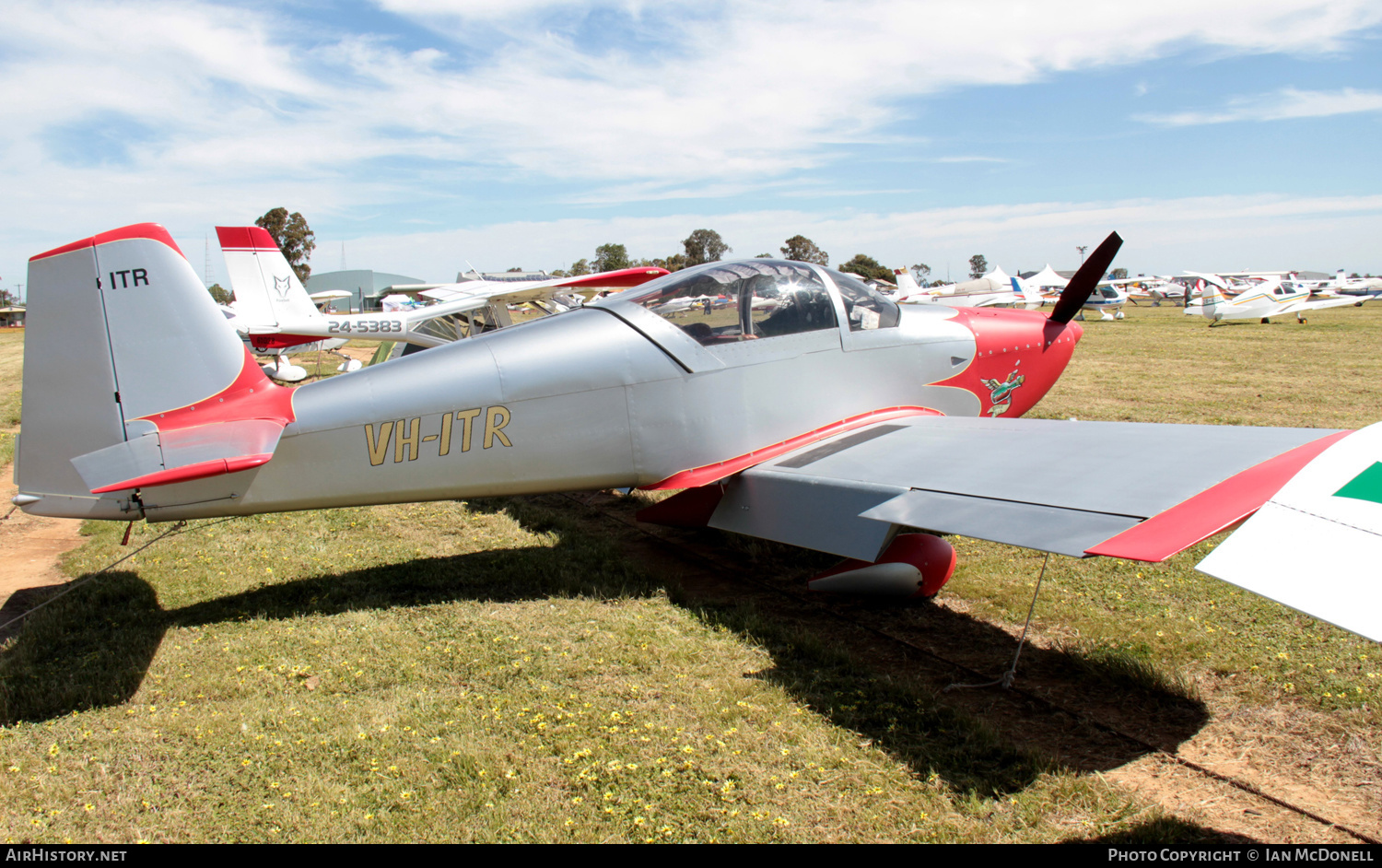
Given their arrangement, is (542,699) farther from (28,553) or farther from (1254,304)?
(1254,304)

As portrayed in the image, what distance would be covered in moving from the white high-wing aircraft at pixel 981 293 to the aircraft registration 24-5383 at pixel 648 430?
30.3m

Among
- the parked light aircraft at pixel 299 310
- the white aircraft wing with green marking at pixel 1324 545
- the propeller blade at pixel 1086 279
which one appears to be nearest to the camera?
the white aircraft wing with green marking at pixel 1324 545

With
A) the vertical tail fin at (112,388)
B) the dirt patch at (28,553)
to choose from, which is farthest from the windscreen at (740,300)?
the dirt patch at (28,553)

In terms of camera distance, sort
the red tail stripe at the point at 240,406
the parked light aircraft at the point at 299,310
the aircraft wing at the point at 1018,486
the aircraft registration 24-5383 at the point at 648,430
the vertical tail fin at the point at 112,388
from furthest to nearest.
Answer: the parked light aircraft at the point at 299,310
the red tail stripe at the point at 240,406
the vertical tail fin at the point at 112,388
the aircraft registration 24-5383 at the point at 648,430
the aircraft wing at the point at 1018,486

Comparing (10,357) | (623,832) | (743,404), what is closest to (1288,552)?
(623,832)

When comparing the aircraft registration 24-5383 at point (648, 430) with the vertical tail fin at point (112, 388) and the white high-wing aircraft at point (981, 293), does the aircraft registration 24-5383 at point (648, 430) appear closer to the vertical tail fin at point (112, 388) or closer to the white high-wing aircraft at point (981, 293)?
the vertical tail fin at point (112, 388)

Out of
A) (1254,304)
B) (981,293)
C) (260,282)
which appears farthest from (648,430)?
(981,293)

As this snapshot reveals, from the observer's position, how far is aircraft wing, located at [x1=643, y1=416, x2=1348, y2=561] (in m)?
3.13

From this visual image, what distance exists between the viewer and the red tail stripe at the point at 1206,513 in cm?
278

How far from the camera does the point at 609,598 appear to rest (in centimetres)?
495

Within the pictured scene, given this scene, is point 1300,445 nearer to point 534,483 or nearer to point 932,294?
point 534,483

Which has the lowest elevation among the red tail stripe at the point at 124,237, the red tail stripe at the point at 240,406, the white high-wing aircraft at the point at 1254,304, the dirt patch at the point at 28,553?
the dirt patch at the point at 28,553

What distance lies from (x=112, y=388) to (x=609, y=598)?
2905 mm

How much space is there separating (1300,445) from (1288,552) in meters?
1.78
